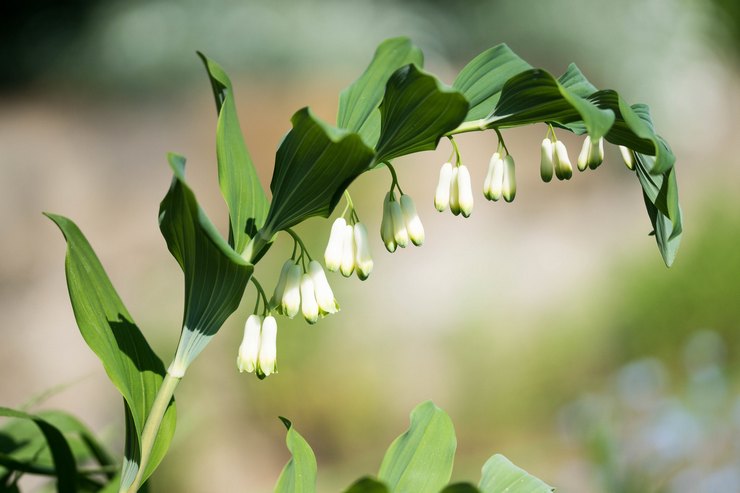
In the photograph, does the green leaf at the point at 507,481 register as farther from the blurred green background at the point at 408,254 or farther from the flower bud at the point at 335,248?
the blurred green background at the point at 408,254

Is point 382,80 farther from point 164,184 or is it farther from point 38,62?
point 38,62

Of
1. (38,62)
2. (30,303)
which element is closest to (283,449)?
(30,303)

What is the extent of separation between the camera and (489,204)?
4.21 m

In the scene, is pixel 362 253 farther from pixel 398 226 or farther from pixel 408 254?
pixel 408 254

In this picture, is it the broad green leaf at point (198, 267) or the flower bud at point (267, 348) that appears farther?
the flower bud at point (267, 348)

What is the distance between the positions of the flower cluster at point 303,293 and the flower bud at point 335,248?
0.01m

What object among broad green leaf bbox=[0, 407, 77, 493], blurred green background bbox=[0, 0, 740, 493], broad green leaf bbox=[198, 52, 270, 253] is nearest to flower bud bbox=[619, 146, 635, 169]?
broad green leaf bbox=[198, 52, 270, 253]

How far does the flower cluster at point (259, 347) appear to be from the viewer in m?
0.57

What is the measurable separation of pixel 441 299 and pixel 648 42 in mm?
2347

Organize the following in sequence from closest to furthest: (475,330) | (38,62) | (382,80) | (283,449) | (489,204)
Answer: (382,80) < (283,449) < (475,330) < (489,204) < (38,62)

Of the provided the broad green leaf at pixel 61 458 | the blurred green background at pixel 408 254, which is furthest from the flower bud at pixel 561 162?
the blurred green background at pixel 408 254

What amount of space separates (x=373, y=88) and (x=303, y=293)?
15cm

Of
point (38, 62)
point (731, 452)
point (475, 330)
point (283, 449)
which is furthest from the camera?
point (38, 62)

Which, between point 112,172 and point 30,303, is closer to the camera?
point 30,303
